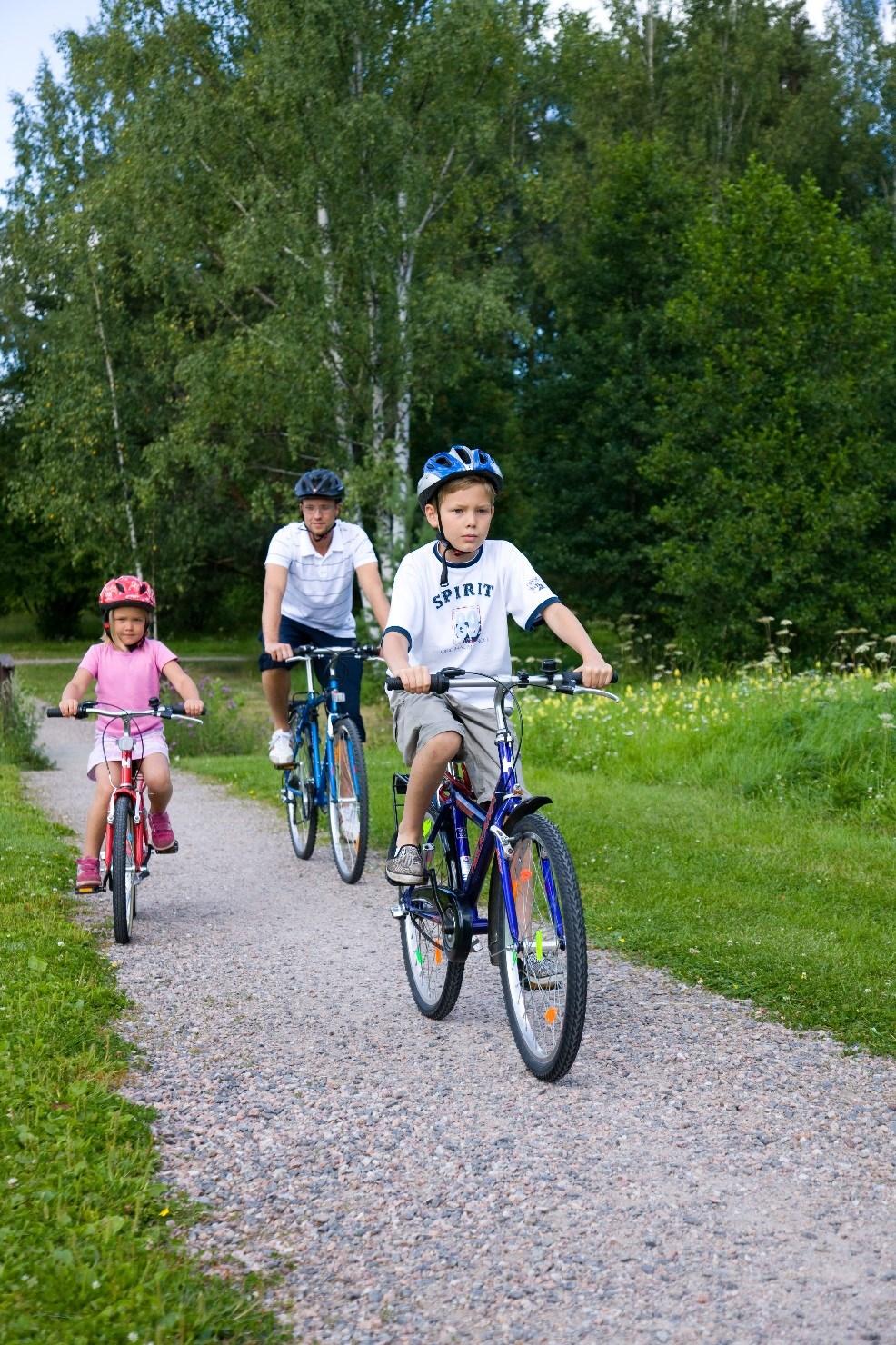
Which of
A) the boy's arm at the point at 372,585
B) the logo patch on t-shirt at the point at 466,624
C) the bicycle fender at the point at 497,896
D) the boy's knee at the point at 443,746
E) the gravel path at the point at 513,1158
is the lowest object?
the gravel path at the point at 513,1158

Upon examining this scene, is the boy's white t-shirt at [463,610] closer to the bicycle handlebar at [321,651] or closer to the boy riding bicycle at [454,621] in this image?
the boy riding bicycle at [454,621]

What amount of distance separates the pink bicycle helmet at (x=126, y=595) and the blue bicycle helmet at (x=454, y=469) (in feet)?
7.88

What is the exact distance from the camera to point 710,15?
37938 millimetres

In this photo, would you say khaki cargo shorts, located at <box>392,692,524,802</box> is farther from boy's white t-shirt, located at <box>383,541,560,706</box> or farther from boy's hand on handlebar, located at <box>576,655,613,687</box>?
boy's hand on handlebar, located at <box>576,655,613,687</box>

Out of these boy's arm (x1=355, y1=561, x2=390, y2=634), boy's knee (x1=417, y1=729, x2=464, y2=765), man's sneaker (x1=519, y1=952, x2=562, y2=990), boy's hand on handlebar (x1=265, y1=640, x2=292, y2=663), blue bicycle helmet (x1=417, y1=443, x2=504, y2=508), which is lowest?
man's sneaker (x1=519, y1=952, x2=562, y2=990)

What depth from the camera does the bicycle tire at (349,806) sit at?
7.87 m

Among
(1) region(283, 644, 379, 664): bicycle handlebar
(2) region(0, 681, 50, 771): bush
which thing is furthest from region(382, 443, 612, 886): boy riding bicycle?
(2) region(0, 681, 50, 771): bush

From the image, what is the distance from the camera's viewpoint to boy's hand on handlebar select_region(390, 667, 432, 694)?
14.8 feet

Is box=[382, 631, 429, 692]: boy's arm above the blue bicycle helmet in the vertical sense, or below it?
below

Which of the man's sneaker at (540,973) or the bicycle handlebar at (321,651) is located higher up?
the bicycle handlebar at (321,651)

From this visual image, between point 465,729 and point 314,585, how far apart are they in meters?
3.70

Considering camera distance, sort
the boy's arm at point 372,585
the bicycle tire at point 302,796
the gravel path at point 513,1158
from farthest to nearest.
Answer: the bicycle tire at point 302,796 → the boy's arm at point 372,585 → the gravel path at point 513,1158

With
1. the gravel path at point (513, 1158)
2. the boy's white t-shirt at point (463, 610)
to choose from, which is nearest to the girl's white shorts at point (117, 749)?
the gravel path at point (513, 1158)

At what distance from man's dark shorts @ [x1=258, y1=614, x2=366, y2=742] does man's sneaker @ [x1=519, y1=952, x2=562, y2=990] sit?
→ 12.4 ft
